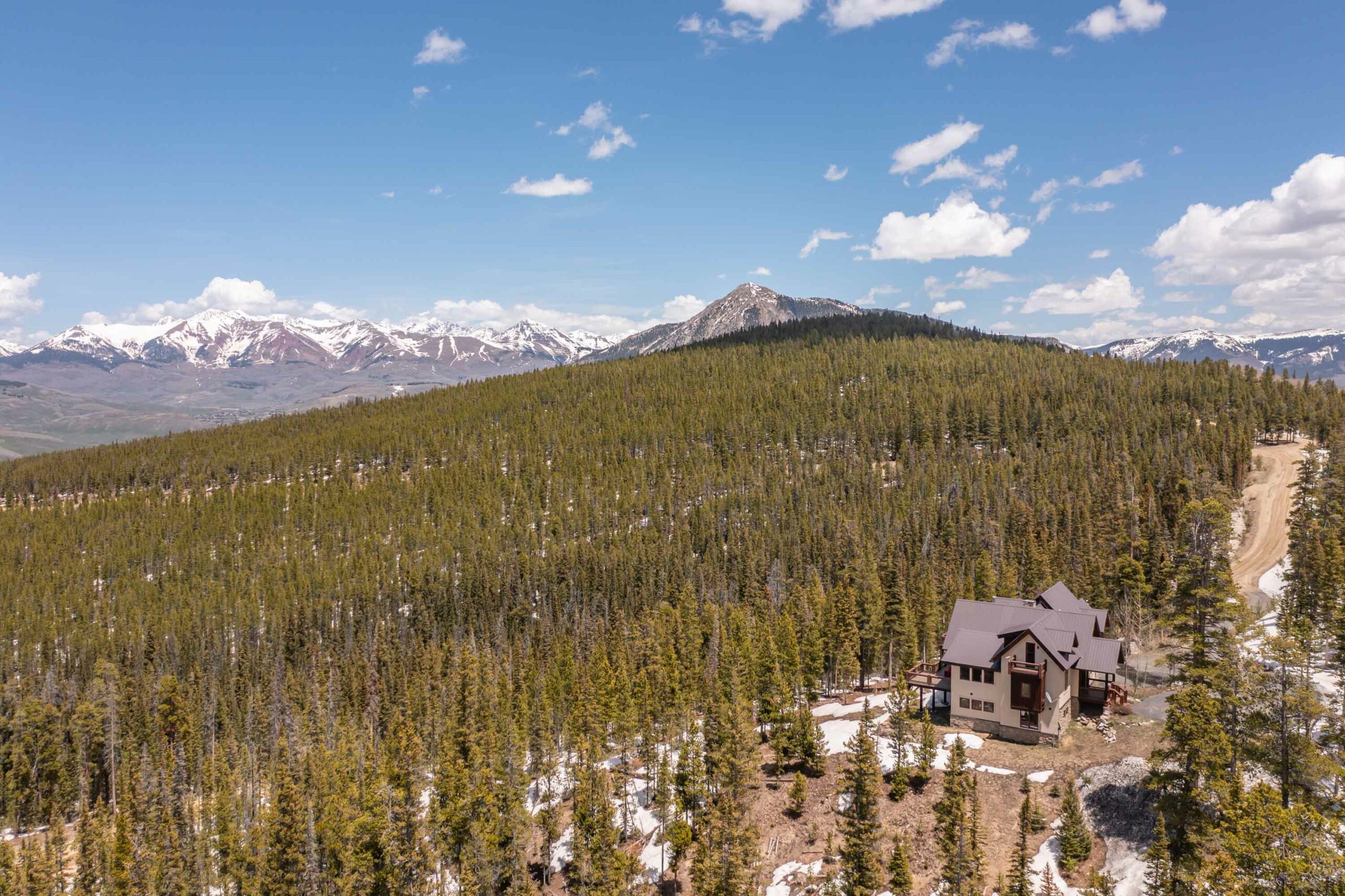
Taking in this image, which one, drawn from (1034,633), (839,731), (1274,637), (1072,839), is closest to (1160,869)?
(1072,839)

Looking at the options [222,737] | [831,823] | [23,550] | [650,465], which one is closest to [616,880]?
[831,823]

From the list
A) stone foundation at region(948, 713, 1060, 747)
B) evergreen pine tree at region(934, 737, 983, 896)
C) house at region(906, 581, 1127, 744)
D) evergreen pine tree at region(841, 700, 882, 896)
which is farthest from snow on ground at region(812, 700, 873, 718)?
evergreen pine tree at region(934, 737, 983, 896)

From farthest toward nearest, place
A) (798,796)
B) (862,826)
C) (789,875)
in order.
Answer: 1. (798,796)
2. (789,875)
3. (862,826)

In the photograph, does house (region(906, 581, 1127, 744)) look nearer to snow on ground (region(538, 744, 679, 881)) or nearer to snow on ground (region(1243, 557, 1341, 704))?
snow on ground (region(1243, 557, 1341, 704))

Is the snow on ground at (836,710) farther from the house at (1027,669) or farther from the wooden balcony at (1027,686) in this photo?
the wooden balcony at (1027,686)

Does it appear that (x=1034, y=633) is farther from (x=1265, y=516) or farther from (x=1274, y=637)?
(x=1265, y=516)

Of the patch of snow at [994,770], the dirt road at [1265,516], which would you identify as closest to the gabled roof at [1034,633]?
the patch of snow at [994,770]

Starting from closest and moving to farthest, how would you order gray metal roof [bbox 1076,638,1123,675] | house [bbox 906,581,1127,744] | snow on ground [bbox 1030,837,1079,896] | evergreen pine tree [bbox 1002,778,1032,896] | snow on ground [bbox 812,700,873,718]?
1. evergreen pine tree [bbox 1002,778,1032,896]
2. snow on ground [bbox 1030,837,1079,896]
3. house [bbox 906,581,1127,744]
4. gray metal roof [bbox 1076,638,1123,675]
5. snow on ground [bbox 812,700,873,718]
